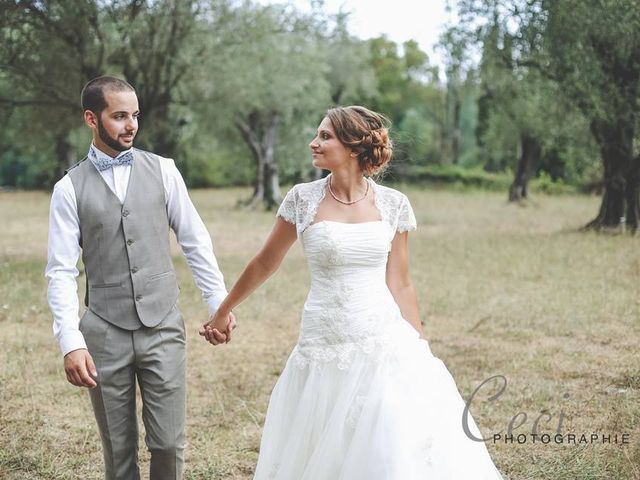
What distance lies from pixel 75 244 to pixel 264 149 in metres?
27.0

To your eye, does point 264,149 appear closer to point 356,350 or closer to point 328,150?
point 328,150

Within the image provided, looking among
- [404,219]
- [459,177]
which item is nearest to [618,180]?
[404,219]

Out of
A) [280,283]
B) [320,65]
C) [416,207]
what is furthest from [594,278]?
[416,207]

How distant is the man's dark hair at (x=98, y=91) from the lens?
3.55 m

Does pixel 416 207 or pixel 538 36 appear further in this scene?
pixel 416 207

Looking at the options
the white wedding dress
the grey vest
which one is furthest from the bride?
the grey vest

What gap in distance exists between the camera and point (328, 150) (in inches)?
145

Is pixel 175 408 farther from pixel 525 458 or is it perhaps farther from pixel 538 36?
pixel 538 36

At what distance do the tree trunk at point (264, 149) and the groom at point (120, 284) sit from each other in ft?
85.5

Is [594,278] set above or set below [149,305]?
below

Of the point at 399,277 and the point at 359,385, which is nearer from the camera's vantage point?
the point at 359,385

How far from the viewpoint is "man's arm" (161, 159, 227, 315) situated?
377cm

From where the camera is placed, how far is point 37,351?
26.0 ft

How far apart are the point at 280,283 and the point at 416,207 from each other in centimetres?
2049
